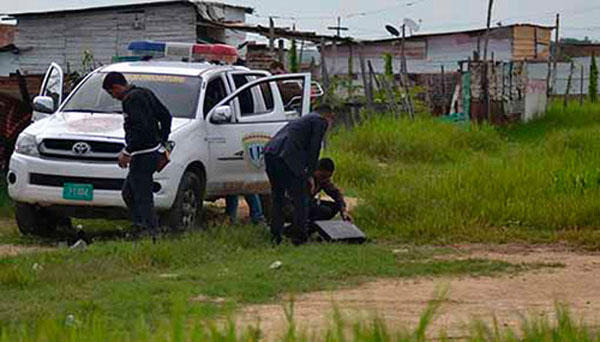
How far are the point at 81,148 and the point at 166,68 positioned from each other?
1.92 metres

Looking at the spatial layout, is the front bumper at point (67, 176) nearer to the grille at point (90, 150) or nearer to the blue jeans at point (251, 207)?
the grille at point (90, 150)

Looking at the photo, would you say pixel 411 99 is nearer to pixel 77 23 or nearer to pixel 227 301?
pixel 77 23

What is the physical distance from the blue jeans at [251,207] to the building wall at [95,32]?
20029 millimetres

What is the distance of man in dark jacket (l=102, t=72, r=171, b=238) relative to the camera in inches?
431

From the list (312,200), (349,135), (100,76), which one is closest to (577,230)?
(312,200)

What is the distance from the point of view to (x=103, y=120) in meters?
12.1

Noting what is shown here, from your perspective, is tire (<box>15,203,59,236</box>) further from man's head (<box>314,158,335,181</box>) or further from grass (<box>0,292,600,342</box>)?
grass (<box>0,292,600,342</box>)

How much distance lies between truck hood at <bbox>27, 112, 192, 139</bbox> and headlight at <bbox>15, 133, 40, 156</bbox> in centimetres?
7

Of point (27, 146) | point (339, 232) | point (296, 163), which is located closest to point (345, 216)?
point (339, 232)

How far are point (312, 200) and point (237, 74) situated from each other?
6.80ft

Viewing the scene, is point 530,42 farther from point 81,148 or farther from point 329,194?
point 81,148

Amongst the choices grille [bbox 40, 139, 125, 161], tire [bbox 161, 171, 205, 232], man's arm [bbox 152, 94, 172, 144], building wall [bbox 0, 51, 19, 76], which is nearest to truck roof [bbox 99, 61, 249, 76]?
tire [bbox 161, 171, 205, 232]

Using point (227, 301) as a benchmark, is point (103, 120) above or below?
above

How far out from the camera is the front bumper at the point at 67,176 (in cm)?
1153
